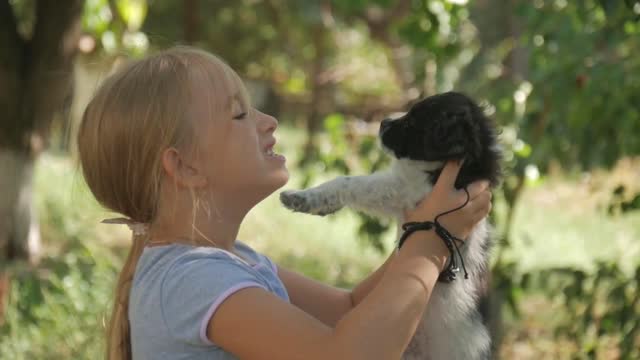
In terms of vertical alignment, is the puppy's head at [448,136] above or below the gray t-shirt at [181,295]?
above

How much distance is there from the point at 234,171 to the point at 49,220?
741cm

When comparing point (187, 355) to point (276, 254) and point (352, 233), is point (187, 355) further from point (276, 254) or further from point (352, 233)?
point (352, 233)

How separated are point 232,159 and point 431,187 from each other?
0.87 m

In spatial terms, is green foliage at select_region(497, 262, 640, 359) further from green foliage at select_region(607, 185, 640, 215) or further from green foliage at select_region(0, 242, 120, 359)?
green foliage at select_region(0, 242, 120, 359)

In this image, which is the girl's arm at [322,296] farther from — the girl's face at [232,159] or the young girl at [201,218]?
the girl's face at [232,159]

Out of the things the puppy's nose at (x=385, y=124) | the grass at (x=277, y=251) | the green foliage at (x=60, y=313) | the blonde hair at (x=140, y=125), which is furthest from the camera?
the grass at (x=277, y=251)

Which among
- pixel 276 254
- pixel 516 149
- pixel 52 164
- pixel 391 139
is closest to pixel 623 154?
pixel 516 149

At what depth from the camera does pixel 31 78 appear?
6410mm

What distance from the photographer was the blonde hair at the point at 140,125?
6.63ft

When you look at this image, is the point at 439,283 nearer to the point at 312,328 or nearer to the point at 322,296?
the point at 322,296

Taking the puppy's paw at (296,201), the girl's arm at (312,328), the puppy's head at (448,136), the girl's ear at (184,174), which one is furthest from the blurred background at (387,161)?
the girl's arm at (312,328)

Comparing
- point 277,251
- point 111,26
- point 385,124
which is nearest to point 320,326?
point 385,124

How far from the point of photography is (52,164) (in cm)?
1205

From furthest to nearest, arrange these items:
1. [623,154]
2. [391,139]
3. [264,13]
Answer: [264,13] < [623,154] < [391,139]
